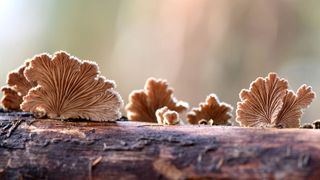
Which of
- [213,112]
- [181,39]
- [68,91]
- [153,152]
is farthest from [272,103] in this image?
[181,39]

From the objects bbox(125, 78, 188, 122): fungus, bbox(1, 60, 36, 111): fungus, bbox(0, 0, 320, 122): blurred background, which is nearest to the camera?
bbox(1, 60, 36, 111): fungus

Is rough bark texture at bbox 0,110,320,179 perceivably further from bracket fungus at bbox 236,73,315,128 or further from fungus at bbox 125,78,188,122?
fungus at bbox 125,78,188,122

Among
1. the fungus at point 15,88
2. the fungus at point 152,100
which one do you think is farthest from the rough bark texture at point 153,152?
the fungus at point 152,100

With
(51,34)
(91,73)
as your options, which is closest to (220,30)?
(51,34)

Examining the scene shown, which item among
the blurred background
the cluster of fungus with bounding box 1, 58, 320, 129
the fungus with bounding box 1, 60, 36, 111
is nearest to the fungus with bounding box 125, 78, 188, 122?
the cluster of fungus with bounding box 1, 58, 320, 129

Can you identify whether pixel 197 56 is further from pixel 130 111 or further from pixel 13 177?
pixel 13 177

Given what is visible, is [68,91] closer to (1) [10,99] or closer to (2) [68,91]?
(2) [68,91]
